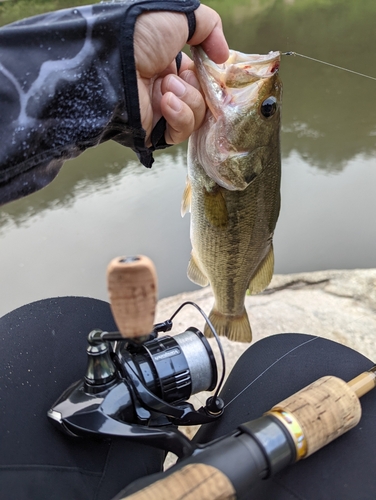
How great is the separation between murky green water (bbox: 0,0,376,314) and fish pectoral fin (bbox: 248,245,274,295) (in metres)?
1.17

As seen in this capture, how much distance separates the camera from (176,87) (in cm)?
A: 113

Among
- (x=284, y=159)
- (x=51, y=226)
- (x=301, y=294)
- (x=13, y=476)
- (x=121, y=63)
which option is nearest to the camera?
(x=13, y=476)

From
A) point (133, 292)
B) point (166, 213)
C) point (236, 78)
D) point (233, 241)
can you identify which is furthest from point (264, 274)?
point (166, 213)

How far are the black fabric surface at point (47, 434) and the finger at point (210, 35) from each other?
2.83 ft

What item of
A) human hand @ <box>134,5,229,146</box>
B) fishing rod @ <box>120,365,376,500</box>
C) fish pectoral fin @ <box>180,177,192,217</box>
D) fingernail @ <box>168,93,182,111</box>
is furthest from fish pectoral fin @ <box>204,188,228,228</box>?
fishing rod @ <box>120,365,376,500</box>

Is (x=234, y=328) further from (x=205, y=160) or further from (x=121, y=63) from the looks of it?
(x=121, y=63)

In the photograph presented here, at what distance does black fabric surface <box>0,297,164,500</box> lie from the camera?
0.85 m

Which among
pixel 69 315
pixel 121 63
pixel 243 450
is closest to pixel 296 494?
pixel 243 450

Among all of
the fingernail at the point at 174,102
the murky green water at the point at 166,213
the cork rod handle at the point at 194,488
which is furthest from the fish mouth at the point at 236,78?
the murky green water at the point at 166,213

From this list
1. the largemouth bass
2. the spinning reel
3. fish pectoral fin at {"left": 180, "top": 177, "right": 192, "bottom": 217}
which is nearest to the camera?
the spinning reel

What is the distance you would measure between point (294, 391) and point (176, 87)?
0.87 m

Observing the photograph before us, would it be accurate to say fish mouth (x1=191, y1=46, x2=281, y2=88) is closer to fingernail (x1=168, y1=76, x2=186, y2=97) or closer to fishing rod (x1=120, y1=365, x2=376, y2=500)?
fingernail (x1=168, y1=76, x2=186, y2=97)

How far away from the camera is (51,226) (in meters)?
3.29

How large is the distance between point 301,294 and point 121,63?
1859 millimetres
